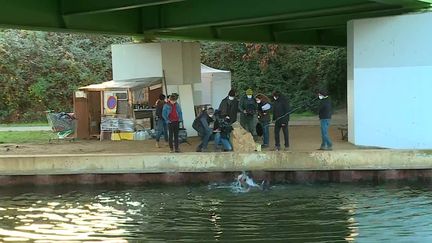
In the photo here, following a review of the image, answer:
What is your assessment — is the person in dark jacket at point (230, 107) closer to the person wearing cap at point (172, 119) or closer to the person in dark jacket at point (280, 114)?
the person in dark jacket at point (280, 114)

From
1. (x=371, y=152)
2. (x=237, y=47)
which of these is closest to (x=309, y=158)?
(x=371, y=152)

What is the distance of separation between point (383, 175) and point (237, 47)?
25215 mm

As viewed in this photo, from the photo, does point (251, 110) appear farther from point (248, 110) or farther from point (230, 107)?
point (230, 107)

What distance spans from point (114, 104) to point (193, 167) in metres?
6.92

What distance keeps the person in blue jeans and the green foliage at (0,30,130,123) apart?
58.8 ft

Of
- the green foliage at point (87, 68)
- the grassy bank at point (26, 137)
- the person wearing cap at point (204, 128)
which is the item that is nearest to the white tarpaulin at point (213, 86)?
the grassy bank at point (26, 137)

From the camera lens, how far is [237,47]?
38.8 m

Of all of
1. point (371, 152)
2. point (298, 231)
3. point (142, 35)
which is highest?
point (142, 35)

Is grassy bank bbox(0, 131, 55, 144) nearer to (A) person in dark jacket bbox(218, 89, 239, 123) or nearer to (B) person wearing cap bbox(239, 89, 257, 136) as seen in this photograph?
(A) person in dark jacket bbox(218, 89, 239, 123)

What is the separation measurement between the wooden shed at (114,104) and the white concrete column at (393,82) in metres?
7.68

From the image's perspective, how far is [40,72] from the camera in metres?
32.8

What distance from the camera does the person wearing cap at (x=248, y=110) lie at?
17.3 metres

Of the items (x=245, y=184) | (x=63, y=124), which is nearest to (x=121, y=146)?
(x=63, y=124)

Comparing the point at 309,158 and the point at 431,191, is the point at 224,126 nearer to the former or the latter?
the point at 309,158
